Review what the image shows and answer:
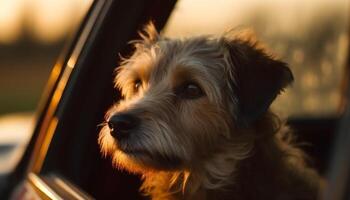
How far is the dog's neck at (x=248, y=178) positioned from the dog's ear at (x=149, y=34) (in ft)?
2.25

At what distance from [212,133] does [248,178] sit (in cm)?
28

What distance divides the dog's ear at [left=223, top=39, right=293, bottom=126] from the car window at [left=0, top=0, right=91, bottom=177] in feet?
56.9

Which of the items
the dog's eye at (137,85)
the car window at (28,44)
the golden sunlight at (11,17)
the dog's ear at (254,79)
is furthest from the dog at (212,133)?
the golden sunlight at (11,17)

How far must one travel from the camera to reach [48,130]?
4203 mm

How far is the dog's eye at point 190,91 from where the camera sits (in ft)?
12.7

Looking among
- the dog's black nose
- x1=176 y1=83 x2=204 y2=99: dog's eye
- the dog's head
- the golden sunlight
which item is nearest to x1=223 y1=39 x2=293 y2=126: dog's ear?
the dog's head

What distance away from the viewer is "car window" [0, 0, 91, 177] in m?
25.6

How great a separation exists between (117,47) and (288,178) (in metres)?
0.97

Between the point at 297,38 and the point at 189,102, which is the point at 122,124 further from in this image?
the point at 297,38

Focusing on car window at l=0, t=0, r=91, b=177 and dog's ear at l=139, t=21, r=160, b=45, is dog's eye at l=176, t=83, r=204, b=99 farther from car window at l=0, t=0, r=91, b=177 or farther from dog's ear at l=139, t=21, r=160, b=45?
car window at l=0, t=0, r=91, b=177

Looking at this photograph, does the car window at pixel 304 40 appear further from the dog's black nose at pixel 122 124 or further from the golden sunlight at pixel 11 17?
the golden sunlight at pixel 11 17

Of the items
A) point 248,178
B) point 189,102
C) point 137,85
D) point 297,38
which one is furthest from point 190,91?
point 297,38

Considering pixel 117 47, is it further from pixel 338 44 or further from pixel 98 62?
pixel 338 44

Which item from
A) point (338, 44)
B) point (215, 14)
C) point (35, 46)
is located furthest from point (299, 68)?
point (35, 46)
